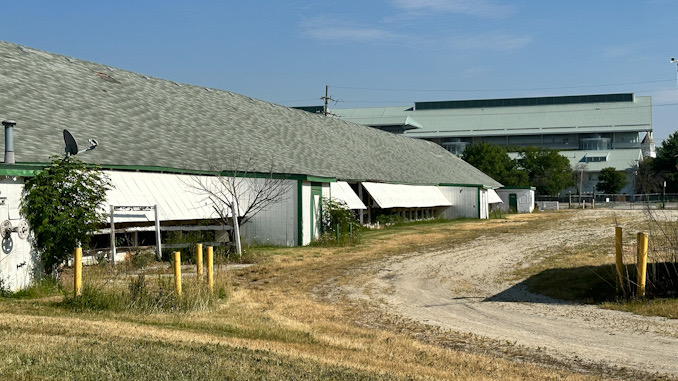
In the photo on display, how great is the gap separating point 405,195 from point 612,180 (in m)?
64.1

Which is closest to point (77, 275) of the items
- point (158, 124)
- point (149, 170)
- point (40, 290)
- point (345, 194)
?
point (40, 290)

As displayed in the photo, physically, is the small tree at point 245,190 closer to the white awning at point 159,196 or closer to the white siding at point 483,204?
the white awning at point 159,196

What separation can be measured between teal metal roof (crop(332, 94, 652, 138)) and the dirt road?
100963 mm

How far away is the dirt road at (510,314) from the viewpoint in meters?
11.3

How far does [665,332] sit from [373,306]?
5738mm

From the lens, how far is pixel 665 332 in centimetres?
1248

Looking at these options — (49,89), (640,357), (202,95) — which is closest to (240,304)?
(640,357)

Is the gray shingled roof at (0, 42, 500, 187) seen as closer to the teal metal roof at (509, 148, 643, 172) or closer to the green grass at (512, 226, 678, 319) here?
the green grass at (512, 226, 678, 319)

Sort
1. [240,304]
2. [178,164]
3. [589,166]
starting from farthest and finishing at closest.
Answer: [589,166] < [178,164] < [240,304]

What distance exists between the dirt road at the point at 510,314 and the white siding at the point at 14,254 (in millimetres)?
7246

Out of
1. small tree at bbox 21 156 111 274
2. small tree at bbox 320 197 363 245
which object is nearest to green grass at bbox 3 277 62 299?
small tree at bbox 21 156 111 274

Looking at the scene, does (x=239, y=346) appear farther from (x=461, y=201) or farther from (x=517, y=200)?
(x=517, y=200)

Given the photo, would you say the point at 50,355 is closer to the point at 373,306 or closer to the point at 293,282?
the point at 373,306

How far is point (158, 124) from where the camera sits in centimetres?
2984
